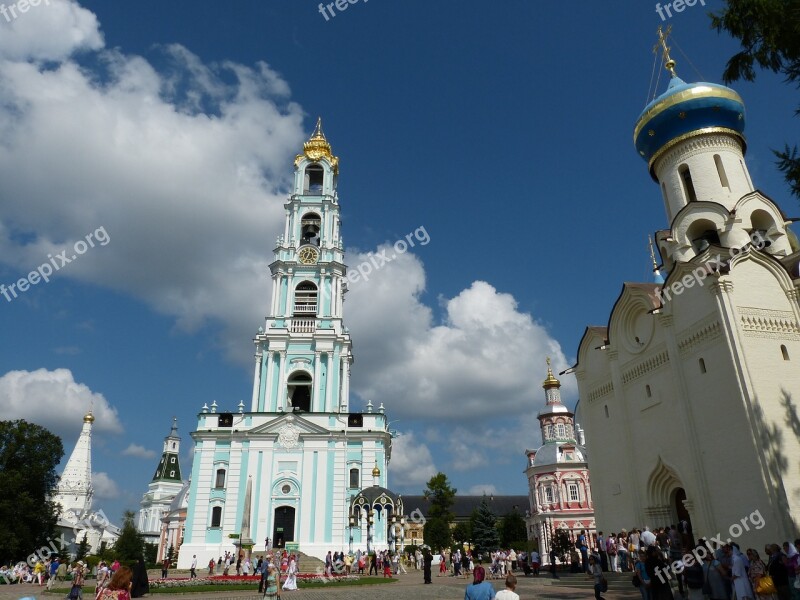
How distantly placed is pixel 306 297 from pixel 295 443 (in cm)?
1108

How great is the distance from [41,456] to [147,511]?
6787cm

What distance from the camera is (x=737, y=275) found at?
16531mm

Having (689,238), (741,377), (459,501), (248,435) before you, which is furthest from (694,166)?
(459,501)

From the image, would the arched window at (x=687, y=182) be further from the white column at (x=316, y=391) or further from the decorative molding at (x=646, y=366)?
the white column at (x=316, y=391)

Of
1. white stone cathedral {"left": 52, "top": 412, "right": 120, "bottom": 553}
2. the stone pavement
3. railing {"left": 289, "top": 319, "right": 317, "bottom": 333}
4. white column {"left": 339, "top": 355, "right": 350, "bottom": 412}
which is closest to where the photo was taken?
the stone pavement

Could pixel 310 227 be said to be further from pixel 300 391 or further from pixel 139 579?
pixel 139 579

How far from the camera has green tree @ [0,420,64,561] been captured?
32.9m

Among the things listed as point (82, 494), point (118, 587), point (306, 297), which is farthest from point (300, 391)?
point (82, 494)

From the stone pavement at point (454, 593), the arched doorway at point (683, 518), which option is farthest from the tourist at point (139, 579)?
the arched doorway at point (683, 518)

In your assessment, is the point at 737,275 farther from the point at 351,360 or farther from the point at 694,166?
the point at 351,360

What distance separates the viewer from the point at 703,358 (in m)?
16.5

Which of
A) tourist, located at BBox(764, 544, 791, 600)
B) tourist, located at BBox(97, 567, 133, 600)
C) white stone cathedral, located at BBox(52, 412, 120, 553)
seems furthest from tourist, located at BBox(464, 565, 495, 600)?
white stone cathedral, located at BBox(52, 412, 120, 553)

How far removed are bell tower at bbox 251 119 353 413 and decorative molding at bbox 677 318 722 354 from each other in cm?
2503

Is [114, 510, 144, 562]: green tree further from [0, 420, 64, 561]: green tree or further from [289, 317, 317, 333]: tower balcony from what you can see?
[289, 317, 317, 333]: tower balcony
